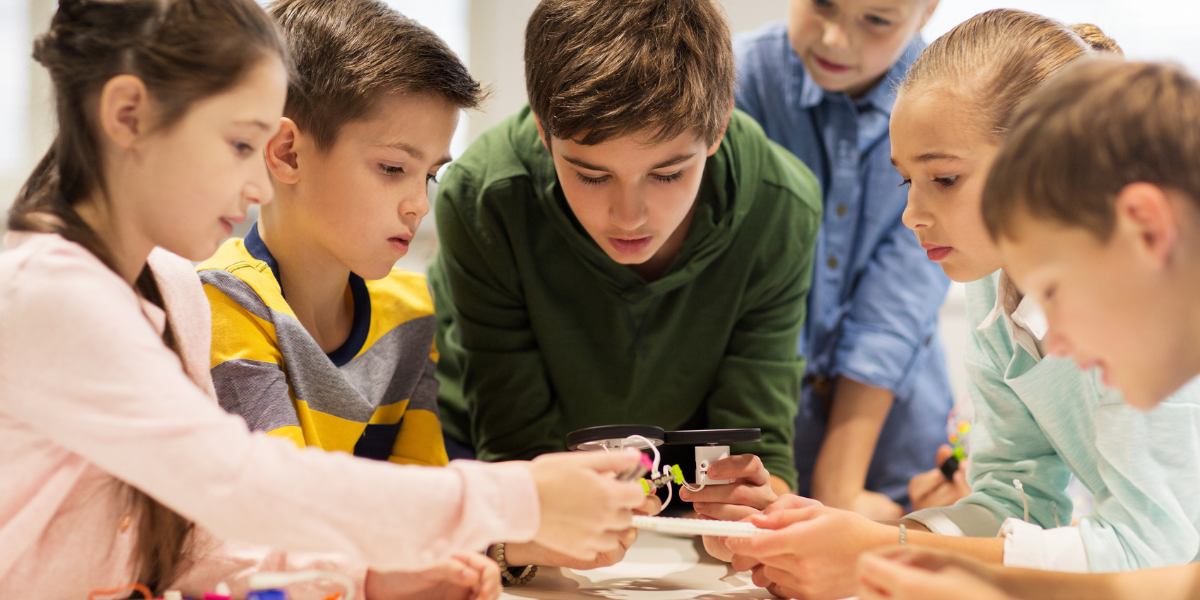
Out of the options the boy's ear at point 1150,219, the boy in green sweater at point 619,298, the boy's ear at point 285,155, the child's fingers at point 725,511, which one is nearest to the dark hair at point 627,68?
the boy in green sweater at point 619,298

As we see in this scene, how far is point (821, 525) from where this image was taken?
74 centimetres

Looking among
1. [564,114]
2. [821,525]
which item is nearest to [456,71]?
[564,114]

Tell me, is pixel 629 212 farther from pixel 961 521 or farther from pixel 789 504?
pixel 961 521

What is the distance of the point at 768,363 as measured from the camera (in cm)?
115

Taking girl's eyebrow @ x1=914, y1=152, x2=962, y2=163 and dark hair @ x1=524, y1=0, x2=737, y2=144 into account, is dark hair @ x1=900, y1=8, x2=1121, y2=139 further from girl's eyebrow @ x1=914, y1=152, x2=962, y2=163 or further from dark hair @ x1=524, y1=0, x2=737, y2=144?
dark hair @ x1=524, y1=0, x2=737, y2=144

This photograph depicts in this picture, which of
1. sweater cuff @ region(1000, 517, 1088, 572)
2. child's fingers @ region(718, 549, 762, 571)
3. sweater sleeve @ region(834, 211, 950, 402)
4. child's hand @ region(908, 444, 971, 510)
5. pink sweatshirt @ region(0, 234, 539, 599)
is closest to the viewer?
pink sweatshirt @ region(0, 234, 539, 599)

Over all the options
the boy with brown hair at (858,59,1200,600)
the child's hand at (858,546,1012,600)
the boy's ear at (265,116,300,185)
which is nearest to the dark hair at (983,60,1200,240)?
the boy with brown hair at (858,59,1200,600)

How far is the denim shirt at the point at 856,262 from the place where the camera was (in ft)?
4.53

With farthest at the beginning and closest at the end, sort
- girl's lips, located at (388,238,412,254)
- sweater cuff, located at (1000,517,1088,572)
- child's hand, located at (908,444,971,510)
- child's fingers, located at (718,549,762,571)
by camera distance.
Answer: child's hand, located at (908,444,971,510) < girl's lips, located at (388,238,412,254) < child's fingers, located at (718,549,762,571) < sweater cuff, located at (1000,517,1088,572)

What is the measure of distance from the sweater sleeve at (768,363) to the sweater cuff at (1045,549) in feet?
1.33

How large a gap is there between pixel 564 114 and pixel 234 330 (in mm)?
371

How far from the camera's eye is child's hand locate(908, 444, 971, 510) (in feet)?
4.14

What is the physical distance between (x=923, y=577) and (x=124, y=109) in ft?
1.89

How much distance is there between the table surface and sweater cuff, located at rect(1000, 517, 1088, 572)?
8.4 inches
